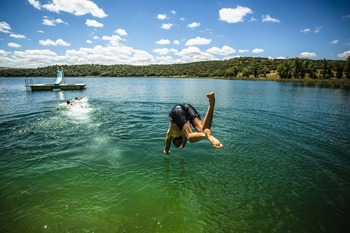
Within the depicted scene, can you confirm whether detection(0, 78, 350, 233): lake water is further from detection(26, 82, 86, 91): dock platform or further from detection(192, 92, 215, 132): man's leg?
detection(26, 82, 86, 91): dock platform

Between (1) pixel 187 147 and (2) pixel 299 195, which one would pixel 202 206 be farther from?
(1) pixel 187 147

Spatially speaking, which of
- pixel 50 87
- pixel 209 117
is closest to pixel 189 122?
pixel 209 117

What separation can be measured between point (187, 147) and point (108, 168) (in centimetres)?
519

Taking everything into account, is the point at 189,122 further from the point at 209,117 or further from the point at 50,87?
the point at 50,87

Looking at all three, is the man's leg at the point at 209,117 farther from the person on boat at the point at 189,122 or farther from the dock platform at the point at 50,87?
the dock platform at the point at 50,87

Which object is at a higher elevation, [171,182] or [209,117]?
[209,117]

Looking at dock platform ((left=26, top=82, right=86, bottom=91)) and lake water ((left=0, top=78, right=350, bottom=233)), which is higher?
dock platform ((left=26, top=82, right=86, bottom=91))

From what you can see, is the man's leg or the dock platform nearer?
the man's leg

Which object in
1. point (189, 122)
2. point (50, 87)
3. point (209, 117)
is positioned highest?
point (209, 117)

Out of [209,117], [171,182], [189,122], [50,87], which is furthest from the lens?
[50,87]

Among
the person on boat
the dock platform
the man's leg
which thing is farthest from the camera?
the dock platform

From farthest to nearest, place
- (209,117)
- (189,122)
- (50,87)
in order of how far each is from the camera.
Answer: (50,87) < (189,122) < (209,117)

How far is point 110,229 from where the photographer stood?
6.55 meters


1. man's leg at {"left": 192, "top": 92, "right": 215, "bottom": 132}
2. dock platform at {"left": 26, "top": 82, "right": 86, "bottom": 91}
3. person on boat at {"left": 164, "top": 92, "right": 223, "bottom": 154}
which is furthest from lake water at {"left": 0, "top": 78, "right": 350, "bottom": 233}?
dock platform at {"left": 26, "top": 82, "right": 86, "bottom": 91}
